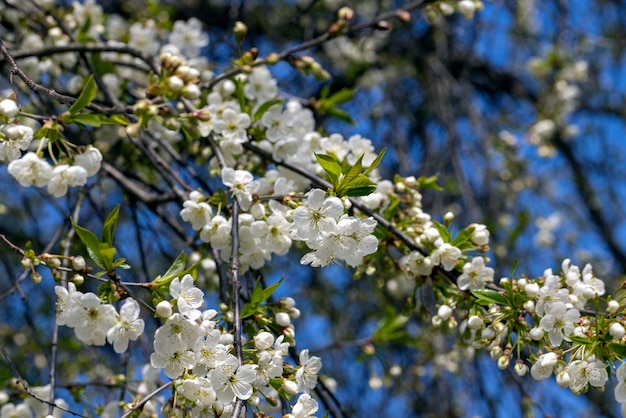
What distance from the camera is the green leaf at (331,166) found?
155cm

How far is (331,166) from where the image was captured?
1.58 meters

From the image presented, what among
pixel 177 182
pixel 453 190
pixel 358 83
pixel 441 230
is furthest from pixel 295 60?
pixel 358 83

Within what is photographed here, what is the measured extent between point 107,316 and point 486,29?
13.2 feet

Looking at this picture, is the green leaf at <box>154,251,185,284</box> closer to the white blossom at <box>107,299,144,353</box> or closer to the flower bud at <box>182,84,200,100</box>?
the white blossom at <box>107,299,144,353</box>

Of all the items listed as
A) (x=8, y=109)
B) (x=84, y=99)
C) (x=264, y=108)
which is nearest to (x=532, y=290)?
(x=264, y=108)

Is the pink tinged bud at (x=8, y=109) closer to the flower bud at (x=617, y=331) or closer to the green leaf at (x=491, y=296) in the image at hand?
the green leaf at (x=491, y=296)

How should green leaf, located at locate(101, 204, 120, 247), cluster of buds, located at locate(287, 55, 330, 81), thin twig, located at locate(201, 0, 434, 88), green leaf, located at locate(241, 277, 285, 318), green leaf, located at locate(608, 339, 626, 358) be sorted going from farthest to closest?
cluster of buds, located at locate(287, 55, 330, 81)
thin twig, located at locate(201, 0, 434, 88)
green leaf, located at locate(241, 277, 285, 318)
green leaf, located at locate(101, 204, 120, 247)
green leaf, located at locate(608, 339, 626, 358)

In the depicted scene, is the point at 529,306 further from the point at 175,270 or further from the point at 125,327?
the point at 125,327

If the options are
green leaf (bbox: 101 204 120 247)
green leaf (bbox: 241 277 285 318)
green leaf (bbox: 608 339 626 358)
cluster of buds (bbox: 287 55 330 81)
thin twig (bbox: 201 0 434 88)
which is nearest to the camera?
green leaf (bbox: 608 339 626 358)

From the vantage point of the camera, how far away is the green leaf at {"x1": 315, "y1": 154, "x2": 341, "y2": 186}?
1.55 metres

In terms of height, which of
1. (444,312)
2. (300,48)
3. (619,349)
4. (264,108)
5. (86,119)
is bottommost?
(444,312)

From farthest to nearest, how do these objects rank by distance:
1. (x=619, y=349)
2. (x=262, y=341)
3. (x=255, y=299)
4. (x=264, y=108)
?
(x=264, y=108)
(x=255, y=299)
(x=262, y=341)
(x=619, y=349)

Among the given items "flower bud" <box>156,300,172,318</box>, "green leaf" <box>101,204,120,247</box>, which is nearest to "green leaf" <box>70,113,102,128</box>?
"green leaf" <box>101,204,120,247</box>

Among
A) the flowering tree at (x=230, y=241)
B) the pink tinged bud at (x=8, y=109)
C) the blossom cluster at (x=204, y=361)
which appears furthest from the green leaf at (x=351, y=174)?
the pink tinged bud at (x=8, y=109)
